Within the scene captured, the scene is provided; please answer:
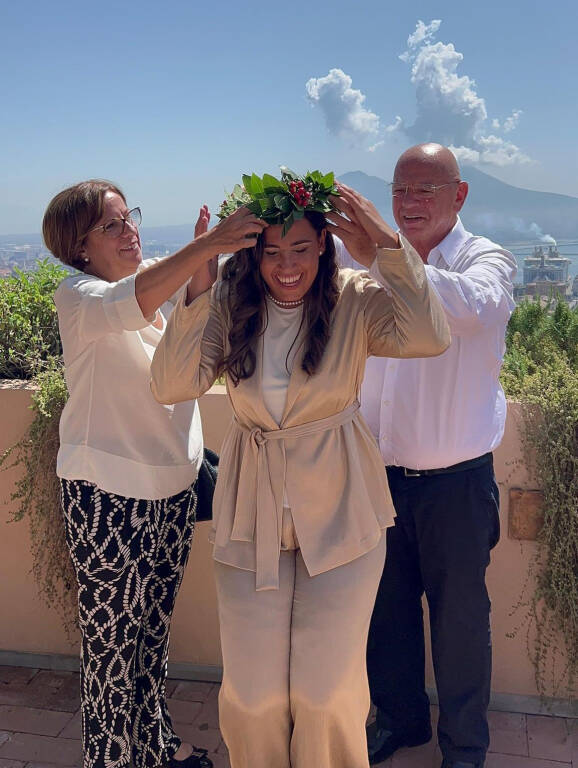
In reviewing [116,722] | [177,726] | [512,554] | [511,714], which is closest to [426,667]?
[511,714]

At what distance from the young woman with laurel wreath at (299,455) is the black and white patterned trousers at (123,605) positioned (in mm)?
368

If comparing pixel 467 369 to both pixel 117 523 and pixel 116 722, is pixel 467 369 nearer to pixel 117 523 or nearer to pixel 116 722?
pixel 117 523

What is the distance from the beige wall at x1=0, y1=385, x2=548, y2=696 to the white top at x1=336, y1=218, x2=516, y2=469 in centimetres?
51

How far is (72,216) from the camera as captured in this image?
245cm

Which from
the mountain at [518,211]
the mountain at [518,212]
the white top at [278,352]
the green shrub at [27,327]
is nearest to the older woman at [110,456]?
the white top at [278,352]

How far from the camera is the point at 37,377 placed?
342 cm

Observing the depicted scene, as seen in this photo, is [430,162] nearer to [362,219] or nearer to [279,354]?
[362,219]

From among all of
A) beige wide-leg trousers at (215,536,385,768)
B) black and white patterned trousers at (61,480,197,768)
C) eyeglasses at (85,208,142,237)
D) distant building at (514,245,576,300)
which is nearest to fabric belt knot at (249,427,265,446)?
beige wide-leg trousers at (215,536,385,768)

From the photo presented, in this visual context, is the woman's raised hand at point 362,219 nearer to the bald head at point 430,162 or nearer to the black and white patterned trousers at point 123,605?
the bald head at point 430,162

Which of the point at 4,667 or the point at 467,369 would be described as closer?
the point at 467,369

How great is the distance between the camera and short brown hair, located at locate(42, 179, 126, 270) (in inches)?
96.2

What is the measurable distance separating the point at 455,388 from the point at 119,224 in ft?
4.11

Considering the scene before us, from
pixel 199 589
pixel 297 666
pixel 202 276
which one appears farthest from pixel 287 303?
pixel 199 589

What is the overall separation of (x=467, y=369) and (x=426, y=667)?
148 centimetres
